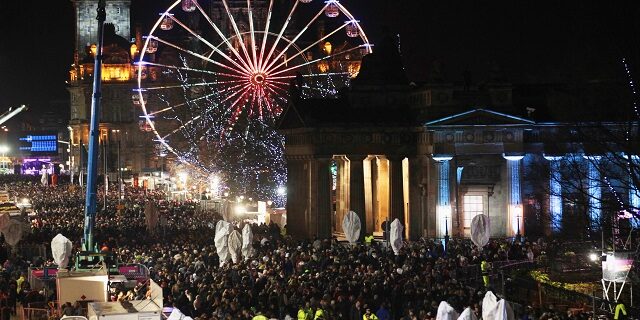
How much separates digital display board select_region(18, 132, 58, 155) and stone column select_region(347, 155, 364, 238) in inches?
4818

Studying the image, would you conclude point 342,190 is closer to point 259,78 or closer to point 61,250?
point 259,78

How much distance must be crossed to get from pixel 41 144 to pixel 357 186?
124355 millimetres

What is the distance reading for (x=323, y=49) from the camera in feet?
416

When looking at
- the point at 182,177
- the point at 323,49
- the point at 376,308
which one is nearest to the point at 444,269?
the point at 376,308

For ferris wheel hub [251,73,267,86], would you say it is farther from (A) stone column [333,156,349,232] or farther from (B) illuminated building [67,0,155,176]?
(B) illuminated building [67,0,155,176]

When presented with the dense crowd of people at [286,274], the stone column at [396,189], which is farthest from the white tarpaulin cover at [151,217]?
the stone column at [396,189]

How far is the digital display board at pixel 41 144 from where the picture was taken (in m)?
183

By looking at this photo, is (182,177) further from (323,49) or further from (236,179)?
(323,49)

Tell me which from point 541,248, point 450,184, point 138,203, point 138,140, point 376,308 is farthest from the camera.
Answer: point 138,140

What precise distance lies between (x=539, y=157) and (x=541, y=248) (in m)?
15.9

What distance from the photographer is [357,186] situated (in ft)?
219

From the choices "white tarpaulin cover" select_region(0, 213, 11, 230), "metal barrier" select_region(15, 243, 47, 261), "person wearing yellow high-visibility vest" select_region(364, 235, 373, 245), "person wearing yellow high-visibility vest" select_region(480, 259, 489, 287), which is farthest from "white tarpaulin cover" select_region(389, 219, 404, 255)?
"white tarpaulin cover" select_region(0, 213, 11, 230)

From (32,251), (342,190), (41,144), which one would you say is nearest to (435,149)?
(342,190)

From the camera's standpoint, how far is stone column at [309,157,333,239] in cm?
6706
